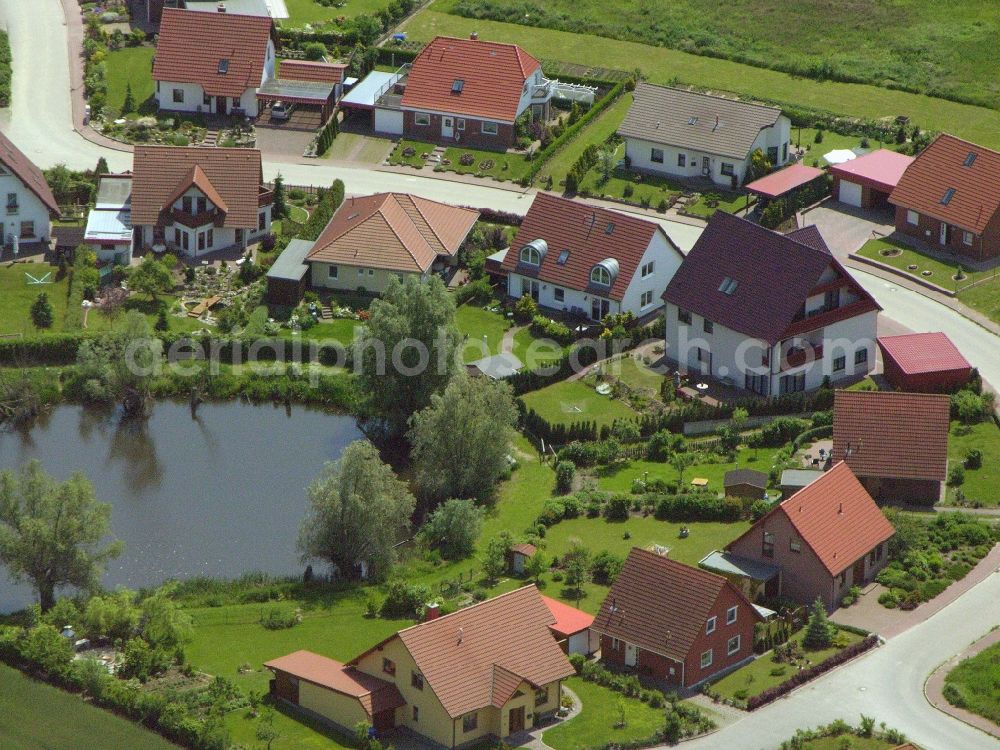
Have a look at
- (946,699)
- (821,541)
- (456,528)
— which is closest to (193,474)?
(456,528)

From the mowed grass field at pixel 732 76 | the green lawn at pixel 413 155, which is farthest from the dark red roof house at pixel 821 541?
the green lawn at pixel 413 155

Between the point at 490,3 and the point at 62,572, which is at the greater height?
the point at 490,3

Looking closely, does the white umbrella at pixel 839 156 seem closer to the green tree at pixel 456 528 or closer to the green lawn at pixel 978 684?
the green tree at pixel 456 528

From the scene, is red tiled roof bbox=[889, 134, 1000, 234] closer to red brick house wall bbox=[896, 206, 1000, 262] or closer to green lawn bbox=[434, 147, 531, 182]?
red brick house wall bbox=[896, 206, 1000, 262]

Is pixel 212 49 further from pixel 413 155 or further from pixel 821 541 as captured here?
pixel 821 541

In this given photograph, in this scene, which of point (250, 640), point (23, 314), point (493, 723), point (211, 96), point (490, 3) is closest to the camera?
point (493, 723)

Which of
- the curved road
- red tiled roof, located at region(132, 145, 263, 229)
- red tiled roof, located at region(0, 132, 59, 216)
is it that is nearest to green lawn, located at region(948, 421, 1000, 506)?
the curved road

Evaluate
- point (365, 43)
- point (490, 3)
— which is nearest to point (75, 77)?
point (365, 43)

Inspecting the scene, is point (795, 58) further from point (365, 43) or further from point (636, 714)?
point (636, 714)
